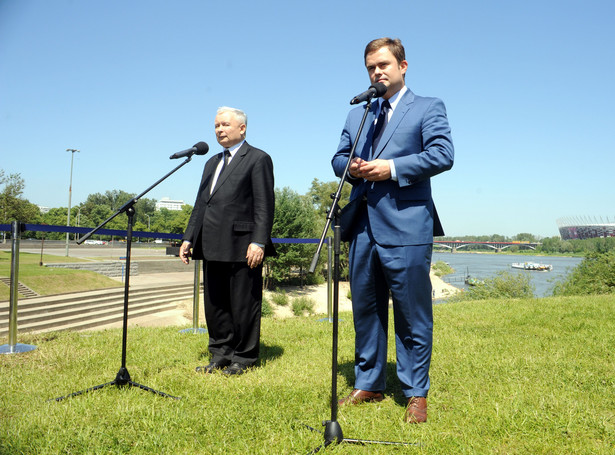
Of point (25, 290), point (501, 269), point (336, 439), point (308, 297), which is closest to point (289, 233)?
point (308, 297)

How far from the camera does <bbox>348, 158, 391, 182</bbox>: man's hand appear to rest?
2.28 meters

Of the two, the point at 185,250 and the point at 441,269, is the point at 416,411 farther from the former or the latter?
the point at 441,269

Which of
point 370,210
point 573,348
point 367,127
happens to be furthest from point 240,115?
point 573,348

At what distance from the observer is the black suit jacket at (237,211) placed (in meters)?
3.38

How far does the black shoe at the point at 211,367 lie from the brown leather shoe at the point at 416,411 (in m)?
1.63

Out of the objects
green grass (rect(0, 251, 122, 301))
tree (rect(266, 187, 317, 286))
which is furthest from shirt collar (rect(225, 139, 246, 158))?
tree (rect(266, 187, 317, 286))

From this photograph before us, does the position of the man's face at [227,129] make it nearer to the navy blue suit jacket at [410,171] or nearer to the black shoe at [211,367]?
the navy blue suit jacket at [410,171]

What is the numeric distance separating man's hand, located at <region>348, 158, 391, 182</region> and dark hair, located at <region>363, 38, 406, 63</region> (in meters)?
0.74

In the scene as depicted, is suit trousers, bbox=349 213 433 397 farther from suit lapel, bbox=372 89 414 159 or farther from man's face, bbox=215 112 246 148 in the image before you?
man's face, bbox=215 112 246 148

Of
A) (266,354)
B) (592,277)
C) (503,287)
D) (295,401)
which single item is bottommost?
(503,287)

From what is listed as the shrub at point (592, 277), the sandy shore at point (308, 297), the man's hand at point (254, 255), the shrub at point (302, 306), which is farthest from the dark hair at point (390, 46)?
the shrub at point (302, 306)

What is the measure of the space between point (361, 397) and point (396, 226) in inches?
42.7

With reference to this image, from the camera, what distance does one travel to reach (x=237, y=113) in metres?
3.61

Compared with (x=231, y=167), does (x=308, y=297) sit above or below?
below
